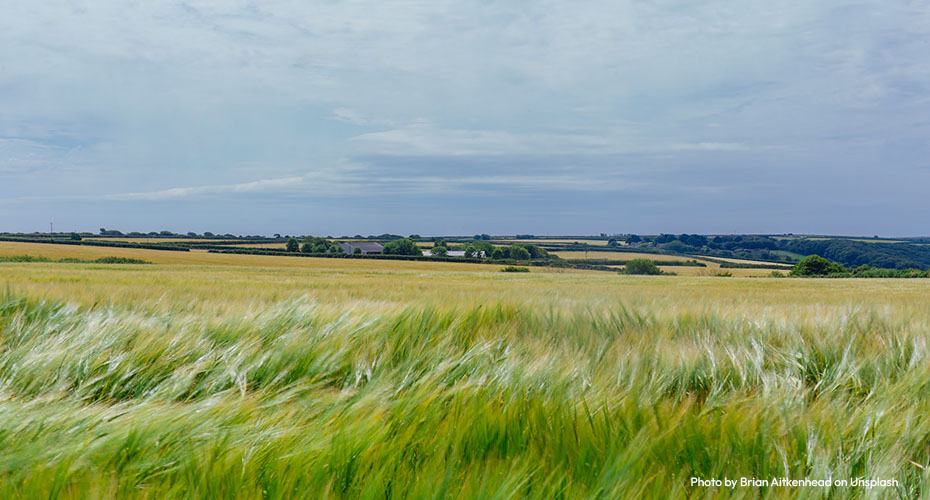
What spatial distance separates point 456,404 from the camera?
1.65m

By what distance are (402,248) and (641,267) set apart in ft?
126

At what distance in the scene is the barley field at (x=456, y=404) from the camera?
1204 mm

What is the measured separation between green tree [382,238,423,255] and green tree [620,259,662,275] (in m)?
34.5

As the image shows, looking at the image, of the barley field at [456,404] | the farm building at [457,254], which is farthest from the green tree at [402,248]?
the barley field at [456,404]

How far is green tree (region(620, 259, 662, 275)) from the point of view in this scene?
34625 millimetres

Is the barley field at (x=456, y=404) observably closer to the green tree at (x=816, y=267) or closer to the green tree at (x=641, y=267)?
the green tree at (x=641, y=267)

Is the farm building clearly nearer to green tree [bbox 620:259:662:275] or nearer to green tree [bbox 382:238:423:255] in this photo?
green tree [bbox 382:238:423:255]

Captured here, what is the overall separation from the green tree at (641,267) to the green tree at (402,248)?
34466 millimetres

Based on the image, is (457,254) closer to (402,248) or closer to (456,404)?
(402,248)

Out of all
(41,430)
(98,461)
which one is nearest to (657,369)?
(98,461)

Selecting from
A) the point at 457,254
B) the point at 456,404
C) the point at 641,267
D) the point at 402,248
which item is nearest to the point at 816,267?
the point at 641,267

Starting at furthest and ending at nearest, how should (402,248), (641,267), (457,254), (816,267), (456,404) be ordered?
(402,248) → (457,254) → (816,267) → (641,267) → (456,404)

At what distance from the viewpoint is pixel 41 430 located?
155 centimetres

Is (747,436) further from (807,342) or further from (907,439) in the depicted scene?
(807,342)
